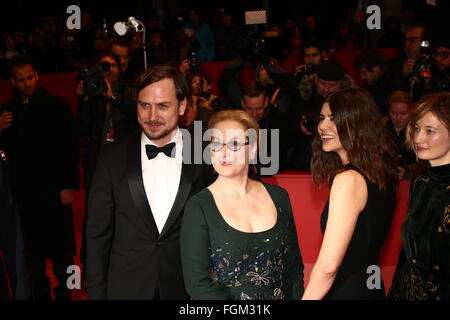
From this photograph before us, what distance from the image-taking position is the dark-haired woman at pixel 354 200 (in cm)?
266

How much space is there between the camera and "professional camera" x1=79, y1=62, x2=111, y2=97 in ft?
15.6

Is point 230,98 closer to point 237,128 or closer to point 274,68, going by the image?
point 274,68

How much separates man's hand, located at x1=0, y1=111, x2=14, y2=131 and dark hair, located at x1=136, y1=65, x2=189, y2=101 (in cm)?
217

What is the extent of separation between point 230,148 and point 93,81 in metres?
2.39

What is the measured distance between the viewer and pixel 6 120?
4.91 meters

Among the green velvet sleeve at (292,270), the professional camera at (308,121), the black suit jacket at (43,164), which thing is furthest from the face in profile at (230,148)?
the black suit jacket at (43,164)

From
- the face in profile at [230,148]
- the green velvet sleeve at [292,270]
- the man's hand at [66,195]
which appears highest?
the face in profile at [230,148]

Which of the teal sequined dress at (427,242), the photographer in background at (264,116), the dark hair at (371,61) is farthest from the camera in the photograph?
the dark hair at (371,61)

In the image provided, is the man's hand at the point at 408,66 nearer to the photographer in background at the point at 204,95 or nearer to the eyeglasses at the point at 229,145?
the photographer in background at the point at 204,95

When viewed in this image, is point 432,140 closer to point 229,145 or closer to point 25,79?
point 229,145

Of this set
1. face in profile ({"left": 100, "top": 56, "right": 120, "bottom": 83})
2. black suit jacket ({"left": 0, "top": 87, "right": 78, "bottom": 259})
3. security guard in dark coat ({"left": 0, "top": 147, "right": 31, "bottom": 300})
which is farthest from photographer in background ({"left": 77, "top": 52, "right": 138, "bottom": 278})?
security guard in dark coat ({"left": 0, "top": 147, "right": 31, "bottom": 300})

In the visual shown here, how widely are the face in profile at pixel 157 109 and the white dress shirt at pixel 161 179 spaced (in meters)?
0.11

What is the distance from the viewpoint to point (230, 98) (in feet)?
20.4

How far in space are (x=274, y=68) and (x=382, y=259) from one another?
7.33 feet
